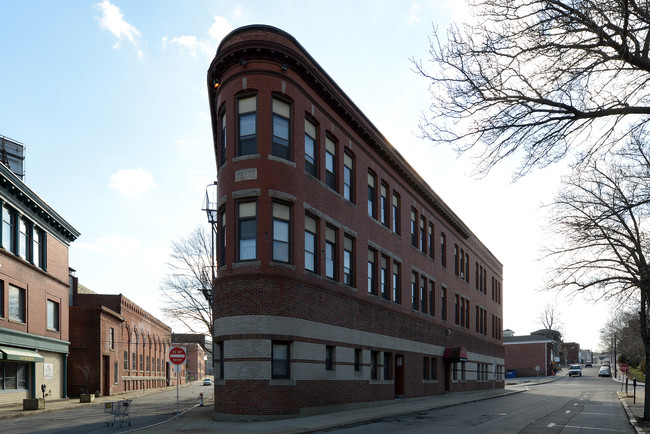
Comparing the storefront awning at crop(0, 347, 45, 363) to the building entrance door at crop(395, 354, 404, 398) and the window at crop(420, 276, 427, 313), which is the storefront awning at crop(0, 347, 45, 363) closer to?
the building entrance door at crop(395, 354, 404, 398)

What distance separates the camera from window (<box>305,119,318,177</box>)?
2462cm

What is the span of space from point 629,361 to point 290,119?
9594 centimetres

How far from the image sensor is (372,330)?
2914 cm

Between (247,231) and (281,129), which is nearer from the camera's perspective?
(247,231)

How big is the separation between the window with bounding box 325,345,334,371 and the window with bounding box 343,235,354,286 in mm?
3616

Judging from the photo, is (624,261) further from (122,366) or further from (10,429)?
(122,366)

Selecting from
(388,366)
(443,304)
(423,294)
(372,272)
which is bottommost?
(388,366)

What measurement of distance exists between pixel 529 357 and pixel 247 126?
97.4 meters

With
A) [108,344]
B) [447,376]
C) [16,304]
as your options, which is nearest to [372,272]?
[447,376]

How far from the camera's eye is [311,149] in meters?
25.2

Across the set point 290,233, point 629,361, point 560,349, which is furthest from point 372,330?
point 560,349

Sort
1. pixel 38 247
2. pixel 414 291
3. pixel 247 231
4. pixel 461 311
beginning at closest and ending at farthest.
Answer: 1. pixel 247 231
2. pixel 414 291
3. pixel 38 247
4. pixel 461 311

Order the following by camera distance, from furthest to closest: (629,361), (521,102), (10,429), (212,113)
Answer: (629,361)
(212,113)
(10,429)
(521,102)

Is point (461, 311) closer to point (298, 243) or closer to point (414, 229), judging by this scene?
point (414, 229)
